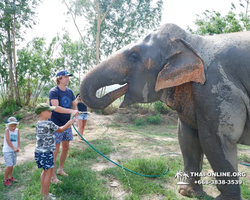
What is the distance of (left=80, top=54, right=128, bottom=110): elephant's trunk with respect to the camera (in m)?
2.67

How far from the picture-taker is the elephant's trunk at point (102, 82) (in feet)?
8.75

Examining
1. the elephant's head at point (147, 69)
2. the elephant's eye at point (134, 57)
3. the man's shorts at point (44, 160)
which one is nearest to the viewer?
the elephant's head at point (147, 69)

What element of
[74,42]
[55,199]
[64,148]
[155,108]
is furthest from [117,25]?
[55,199]

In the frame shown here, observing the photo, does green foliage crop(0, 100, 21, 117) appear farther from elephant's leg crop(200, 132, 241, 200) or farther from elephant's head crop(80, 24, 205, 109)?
elephant's leg crop(200, 132, 241, 200)

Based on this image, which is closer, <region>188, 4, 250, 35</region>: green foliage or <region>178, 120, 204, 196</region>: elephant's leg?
<region>178, 120, 204, 196</region>: elephant's leg

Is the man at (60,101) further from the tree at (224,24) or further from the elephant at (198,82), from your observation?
the tree at (224,24)

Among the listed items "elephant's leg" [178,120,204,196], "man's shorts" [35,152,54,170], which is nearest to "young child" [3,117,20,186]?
"man's shorts" [35,152,54,170]

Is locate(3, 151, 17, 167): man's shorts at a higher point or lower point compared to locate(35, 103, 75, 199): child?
lower

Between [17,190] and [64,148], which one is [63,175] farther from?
[17,190]

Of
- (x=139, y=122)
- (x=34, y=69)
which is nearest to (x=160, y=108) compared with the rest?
(x=139, y=122)

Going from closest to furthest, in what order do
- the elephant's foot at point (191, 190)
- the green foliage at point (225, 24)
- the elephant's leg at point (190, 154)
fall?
the elephant's leg at point (190, 154) < the elephant's foot at point (191, 190) < the green foliage at point (225, 24)

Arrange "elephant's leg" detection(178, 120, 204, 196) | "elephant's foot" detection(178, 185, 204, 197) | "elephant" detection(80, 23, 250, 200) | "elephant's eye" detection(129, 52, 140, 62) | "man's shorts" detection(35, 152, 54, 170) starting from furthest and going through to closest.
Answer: "elephant's foot" detection(178, 185, 204, 197) → "elephant's leg" detection(178, 120, 204, 196) → "man's shorts" detection(35, 152, 54, 170) → "elephant's eye" detection(129, 52, 140, 62) → "elephant" detection(80, 23, 250, 200)

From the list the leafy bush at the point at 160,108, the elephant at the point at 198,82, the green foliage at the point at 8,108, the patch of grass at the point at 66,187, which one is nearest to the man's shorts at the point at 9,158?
the patch of grass at the point at 66,187

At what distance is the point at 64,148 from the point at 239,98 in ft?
9.16
